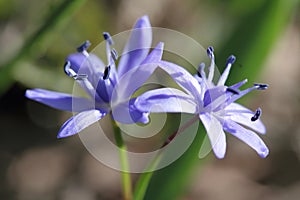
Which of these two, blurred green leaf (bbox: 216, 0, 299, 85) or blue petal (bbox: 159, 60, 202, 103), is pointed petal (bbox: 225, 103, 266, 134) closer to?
A: blue petal (bbox: 159, 60, 202, 103)

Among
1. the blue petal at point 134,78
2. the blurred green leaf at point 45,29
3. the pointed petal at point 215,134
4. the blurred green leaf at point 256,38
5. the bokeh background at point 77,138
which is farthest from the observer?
the bokeh background at point 77,138

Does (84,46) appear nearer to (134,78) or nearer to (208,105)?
(134,78)

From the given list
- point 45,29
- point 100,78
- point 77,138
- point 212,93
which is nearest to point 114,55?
point 100,78

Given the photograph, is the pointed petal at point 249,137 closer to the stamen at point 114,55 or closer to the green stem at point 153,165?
the green stem at point 153,165

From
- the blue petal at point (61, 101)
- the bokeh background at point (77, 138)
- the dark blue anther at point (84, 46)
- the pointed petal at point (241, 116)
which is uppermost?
the dark blue anther at point (84, 46)

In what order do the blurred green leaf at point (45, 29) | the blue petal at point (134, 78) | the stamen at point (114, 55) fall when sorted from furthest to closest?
the blurred green leaf at point (45, 29) < the stamen at point (114, 55) < the blue petal at point (134, 78)

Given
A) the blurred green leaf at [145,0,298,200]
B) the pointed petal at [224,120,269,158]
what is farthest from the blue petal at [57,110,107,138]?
the blurred green leaf at [145,0,298,200]

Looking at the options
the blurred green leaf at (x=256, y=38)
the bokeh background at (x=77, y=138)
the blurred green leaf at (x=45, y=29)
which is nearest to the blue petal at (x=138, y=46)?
the blurred green leaf at (x=45, y=29)
